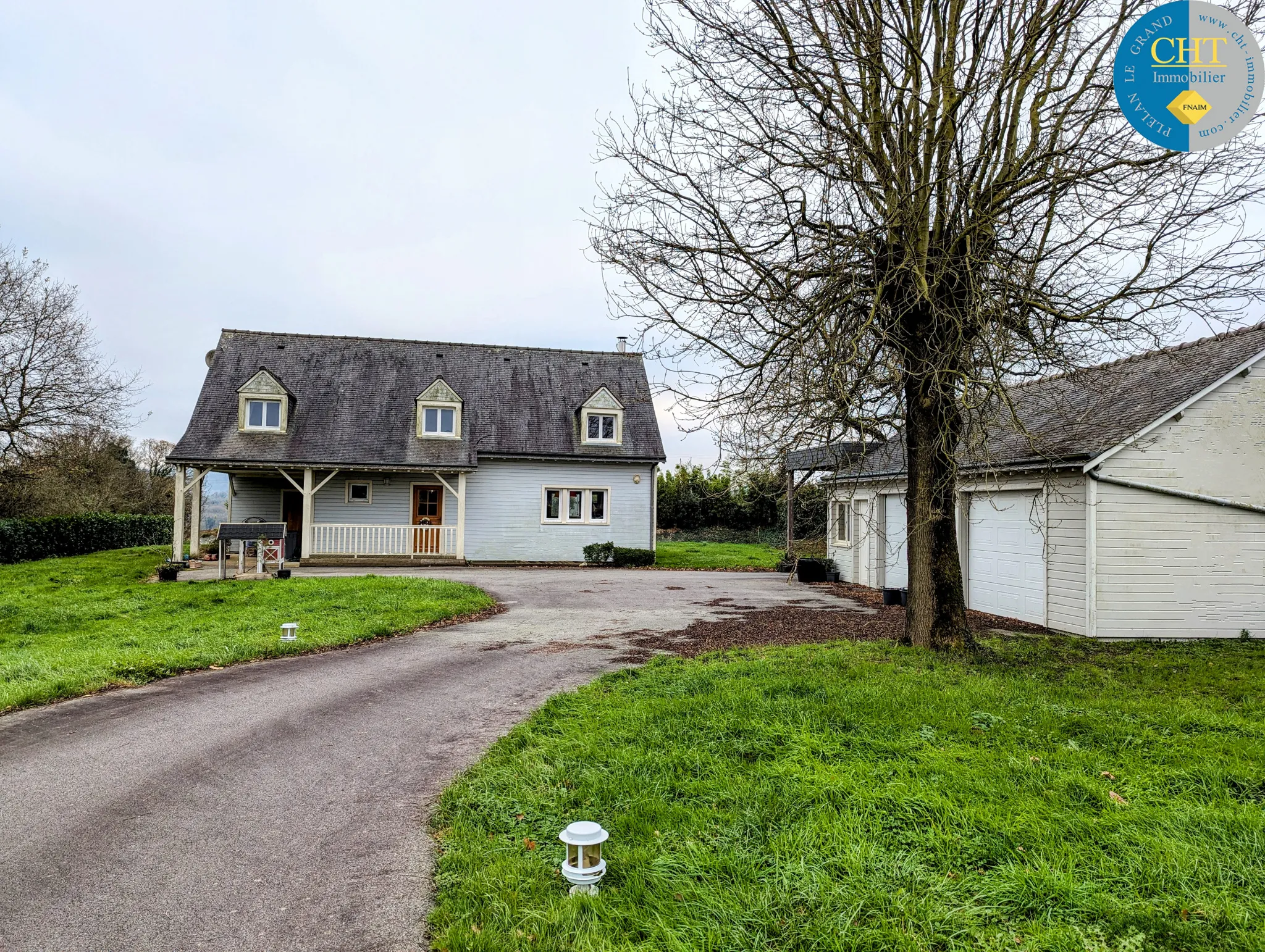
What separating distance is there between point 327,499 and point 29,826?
20759 mm

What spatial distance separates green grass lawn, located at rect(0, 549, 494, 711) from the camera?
7488 mm

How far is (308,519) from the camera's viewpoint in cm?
2200

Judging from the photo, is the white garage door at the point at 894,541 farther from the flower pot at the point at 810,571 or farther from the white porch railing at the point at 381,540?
the white porch railing at the point at 381,540

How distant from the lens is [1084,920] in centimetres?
289

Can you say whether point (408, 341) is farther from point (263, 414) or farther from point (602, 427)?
point (602, 427)

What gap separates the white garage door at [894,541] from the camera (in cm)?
1741

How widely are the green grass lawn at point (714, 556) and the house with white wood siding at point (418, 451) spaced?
1.72 m

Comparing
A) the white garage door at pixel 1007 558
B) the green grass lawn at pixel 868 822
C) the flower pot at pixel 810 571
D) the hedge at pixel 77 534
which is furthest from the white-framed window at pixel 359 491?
the green grass lawn at pixel 868 822

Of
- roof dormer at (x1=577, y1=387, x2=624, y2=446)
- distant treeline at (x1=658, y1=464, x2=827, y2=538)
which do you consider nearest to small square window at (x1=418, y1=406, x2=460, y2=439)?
roof dormer at (x1=577, y1=387, x2=624, y2=446)

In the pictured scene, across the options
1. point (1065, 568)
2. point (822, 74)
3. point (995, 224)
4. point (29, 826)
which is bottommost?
point (29, 826)

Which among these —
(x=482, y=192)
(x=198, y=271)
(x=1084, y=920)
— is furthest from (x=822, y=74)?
(x=198, y=271)

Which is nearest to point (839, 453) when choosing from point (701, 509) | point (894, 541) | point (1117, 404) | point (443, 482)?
point (1117, 404)

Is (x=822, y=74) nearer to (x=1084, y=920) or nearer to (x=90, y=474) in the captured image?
(x=1084, y=920)

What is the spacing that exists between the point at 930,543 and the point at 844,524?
1210cm
